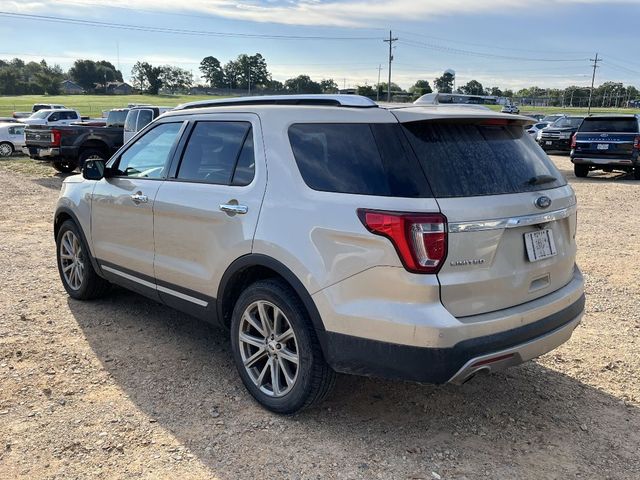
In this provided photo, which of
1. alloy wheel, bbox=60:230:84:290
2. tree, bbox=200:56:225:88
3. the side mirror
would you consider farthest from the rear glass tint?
tree, bbox=200:56:225:88

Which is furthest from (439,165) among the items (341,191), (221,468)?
(221,468)

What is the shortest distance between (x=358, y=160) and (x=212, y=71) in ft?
343

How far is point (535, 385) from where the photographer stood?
12.9ft

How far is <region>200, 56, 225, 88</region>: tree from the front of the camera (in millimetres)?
94000

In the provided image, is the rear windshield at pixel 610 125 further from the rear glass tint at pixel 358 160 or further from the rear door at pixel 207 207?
the rear glass tint at pixel 358 160

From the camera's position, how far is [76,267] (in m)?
5.41

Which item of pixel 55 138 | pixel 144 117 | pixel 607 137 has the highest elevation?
pixel 144 117

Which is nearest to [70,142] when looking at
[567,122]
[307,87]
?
[307,87]

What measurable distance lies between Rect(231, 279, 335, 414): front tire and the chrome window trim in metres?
0.98

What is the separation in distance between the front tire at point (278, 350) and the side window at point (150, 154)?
4.61 feet

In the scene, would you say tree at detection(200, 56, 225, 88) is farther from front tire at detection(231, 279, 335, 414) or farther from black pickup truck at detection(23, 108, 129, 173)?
front tire at detection(231, 279, 335, 414)

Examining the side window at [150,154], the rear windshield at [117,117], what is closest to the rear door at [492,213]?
the side window at [150,154]

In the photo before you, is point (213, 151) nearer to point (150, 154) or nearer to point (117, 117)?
point (150, 154)

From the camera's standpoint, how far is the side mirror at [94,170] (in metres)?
4.76
